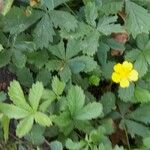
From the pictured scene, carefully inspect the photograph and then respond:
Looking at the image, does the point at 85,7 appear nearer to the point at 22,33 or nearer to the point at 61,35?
the point at 61,35

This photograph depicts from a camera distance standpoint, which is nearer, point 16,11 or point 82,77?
point 16,11

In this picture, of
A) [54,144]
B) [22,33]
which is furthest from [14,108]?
[22,33]

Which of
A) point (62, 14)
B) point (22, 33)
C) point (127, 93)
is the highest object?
point (62, 14)

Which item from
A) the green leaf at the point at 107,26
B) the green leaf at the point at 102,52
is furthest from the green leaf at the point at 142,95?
the green leaf at the point at 107,26

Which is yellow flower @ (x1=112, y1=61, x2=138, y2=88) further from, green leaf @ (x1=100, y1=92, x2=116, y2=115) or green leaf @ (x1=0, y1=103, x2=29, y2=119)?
green leaf @ (x1=0, y1=103, x2=29, y2=119)

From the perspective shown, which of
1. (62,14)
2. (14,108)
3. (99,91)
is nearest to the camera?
(14,108)

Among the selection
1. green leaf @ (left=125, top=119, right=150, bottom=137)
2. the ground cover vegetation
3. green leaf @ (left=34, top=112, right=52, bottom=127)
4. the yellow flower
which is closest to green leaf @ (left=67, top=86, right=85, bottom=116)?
the ground cover vegetation

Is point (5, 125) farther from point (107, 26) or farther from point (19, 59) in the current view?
point (107, 26)
